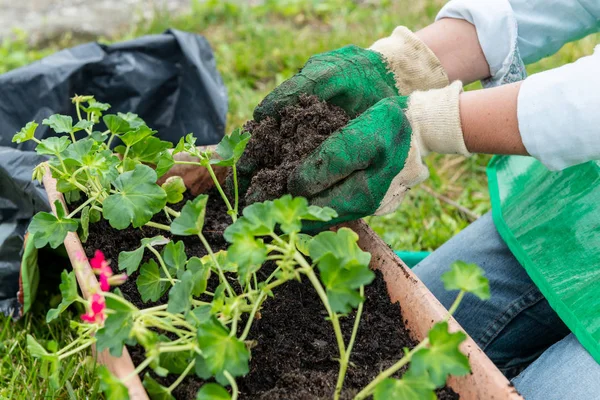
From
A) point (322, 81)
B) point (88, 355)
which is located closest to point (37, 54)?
point (88, 355)

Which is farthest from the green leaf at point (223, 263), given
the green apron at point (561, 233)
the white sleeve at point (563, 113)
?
the green apron at point (561, 233)

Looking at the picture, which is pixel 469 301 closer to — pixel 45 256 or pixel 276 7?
pixel 45 256

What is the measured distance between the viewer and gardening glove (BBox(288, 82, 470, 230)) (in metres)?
1.24

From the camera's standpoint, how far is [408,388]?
88 cm

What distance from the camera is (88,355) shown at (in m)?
1.59

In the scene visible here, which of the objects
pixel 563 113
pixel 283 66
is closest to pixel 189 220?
pixel 563 113

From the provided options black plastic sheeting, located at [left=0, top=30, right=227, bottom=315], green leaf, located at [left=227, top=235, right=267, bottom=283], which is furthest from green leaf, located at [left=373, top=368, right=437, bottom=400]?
black plastic sheeting, located at [left=0, top=30, right=227, bottom=315]

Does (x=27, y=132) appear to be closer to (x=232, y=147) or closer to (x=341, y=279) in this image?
(x=232, y=147)

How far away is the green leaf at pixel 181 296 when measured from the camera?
1030 mm

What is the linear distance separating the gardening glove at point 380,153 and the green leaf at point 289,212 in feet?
0.97

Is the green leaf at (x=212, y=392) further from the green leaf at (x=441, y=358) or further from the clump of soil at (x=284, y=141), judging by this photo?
the clump of soil at (x=284, y=141)

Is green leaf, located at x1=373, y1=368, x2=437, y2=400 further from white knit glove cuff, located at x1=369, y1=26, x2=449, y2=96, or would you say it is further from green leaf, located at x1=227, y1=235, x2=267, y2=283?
white knit glove cuff, located at x1=369, y1=26, x2=449, y2=96

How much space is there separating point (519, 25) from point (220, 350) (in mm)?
1170

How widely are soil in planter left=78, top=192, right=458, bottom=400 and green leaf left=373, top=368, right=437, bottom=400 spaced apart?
0.57ft
